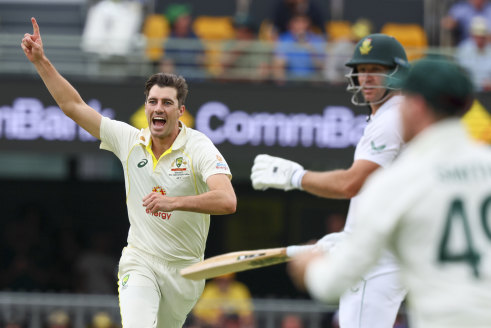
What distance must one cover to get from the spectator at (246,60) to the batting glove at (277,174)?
7.79 metres

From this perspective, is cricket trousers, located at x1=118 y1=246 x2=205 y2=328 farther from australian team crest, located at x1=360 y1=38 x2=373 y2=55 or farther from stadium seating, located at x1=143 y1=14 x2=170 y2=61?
stadium seating, located at x1=143 y1=14 x2=170 y2=61

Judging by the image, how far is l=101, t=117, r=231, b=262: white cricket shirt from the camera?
20.6 ft

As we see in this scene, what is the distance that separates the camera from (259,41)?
47.3ft

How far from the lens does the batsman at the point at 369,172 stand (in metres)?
5.41

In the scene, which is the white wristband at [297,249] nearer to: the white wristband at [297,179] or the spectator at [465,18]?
the white wristband at [297,179]

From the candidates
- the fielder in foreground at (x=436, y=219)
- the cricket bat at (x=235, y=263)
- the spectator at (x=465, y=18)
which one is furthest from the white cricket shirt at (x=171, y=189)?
the spectator at (x=465, y=18)

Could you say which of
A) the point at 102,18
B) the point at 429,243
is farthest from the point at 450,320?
the point at 102,18

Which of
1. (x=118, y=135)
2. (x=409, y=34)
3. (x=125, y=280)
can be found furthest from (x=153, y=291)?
(x=409, y=34)

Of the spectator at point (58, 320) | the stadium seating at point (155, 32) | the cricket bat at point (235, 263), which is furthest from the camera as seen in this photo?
the stadium seating at point (155, 32)

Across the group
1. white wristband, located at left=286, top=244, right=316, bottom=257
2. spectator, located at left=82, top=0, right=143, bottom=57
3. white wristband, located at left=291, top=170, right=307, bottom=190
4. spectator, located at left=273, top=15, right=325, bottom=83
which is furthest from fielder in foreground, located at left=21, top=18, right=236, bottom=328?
spectator, located at left=82, top=0, right=143, bottom=57

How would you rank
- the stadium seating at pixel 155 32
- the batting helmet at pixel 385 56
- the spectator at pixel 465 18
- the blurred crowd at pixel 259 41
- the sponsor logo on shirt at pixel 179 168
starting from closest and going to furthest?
the batting helmet at pixel 385 56, the sponsor logo on shirt at pixel 179 168, the blurred crowd at pixel 259 41, the stadium seating at pixel 155 32, the spectator at pixel 465 18

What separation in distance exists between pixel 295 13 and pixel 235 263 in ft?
31.8

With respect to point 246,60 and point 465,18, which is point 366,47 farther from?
point 465,18

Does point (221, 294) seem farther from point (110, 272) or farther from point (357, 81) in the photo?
point (357, 81)
